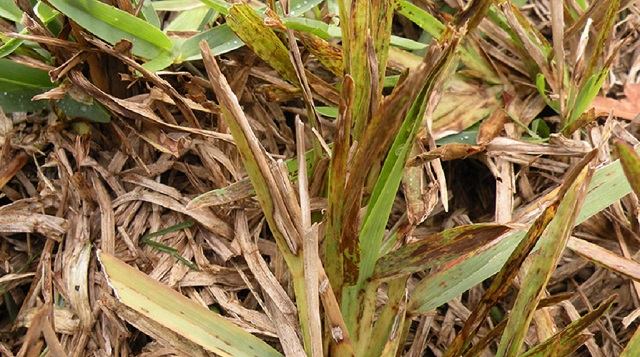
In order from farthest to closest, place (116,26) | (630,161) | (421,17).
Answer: (421,17) → (116,26) → (630,161)

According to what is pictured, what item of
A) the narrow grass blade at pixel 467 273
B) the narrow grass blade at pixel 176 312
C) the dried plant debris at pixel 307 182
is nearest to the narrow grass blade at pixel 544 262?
the dried plant debris at pixel 307 182

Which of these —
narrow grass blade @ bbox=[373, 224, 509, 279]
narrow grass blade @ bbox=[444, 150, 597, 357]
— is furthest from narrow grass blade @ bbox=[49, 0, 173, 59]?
narrow grass blade @ bbox=[444, 150, 597, 357]

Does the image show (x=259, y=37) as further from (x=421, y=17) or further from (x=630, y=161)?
(x=630, y=161)

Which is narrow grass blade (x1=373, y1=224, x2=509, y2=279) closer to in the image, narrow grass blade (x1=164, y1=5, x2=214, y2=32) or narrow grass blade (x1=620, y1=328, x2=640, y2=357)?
narrow grass blade (x1=620, y1=328, x2=640, y2=357)

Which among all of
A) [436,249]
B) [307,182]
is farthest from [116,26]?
[436,249]

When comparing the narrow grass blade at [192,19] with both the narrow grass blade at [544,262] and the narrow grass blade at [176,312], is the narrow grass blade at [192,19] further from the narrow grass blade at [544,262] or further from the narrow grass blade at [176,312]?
the narrow grass blade at [544,262]

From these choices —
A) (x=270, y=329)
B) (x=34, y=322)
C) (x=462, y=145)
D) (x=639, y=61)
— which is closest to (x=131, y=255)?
(x=270, y=329)

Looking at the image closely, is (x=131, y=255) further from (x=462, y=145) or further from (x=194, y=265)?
(x=462, y=145)
